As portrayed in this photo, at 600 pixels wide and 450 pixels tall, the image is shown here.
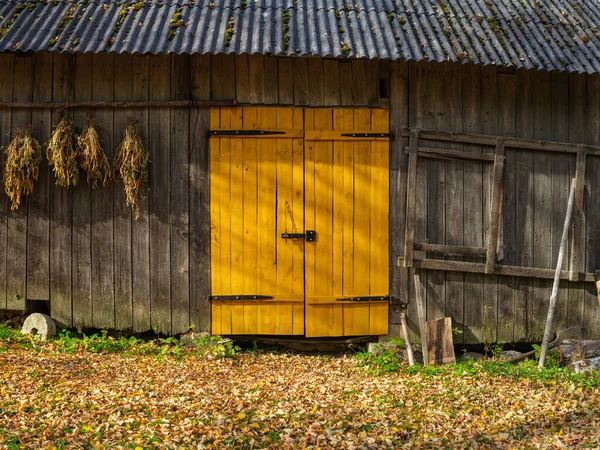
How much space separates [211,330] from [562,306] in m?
4.22

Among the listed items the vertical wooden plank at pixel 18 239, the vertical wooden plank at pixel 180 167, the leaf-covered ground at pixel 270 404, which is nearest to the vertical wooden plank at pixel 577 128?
the leaf-covered ground at pixel 270 404

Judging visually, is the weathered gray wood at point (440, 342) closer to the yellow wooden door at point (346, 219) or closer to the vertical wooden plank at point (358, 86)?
the yellow wooden door at point (346, 219)

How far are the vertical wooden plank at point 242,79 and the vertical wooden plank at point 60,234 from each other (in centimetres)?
153

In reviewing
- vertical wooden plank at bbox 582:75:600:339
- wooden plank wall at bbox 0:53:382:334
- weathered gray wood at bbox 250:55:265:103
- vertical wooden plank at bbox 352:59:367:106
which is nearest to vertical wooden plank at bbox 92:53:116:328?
wooden plank wall at bbox 0:53:382:334

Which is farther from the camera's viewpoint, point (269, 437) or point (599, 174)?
point (599, 174)

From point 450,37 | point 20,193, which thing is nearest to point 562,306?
point 450,37

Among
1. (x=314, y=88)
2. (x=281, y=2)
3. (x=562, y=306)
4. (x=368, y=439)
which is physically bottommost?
(x=368, y=439)

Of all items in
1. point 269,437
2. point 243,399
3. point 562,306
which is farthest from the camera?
point 562,306

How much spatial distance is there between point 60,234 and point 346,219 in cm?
329

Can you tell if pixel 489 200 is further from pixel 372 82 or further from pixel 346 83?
pixel 346 83

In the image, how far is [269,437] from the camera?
4.63m

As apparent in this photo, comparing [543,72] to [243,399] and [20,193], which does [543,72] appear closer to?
[243,399]

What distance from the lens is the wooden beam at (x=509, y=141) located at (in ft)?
23.8

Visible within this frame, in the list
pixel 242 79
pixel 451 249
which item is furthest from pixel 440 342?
pixel 242 79
